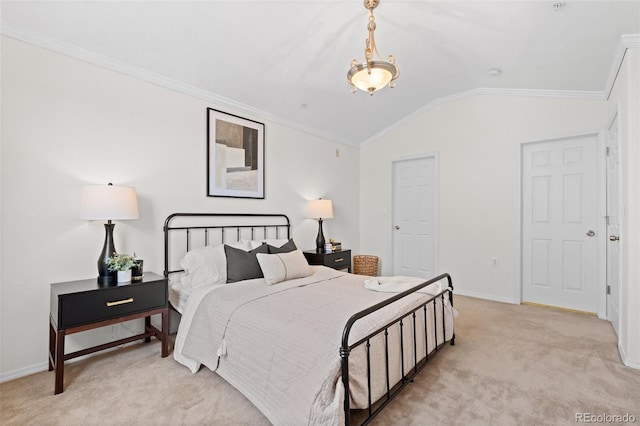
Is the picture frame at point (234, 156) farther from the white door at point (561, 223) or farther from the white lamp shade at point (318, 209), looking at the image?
the white door at point (561, 223)

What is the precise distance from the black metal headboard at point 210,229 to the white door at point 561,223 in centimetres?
332

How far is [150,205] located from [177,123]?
34.5 inches

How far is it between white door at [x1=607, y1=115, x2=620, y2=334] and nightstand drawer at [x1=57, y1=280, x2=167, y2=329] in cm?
423

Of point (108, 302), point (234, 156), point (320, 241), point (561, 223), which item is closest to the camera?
point (108, 302)

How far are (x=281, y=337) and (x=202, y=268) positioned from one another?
1370 millimetres

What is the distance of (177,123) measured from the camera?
10.1 feet

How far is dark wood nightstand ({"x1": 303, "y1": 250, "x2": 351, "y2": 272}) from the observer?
409 centimetres

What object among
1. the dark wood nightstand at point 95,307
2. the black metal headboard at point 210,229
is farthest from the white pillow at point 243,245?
the dark wood nightstand at point 95,307

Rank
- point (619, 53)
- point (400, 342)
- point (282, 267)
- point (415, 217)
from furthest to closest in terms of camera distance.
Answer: point (415, 217) → point (282, 267) → point (619, 53) → point (400, 342)

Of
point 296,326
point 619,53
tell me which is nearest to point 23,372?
point 296,326

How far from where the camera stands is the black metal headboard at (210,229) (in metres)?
3.03

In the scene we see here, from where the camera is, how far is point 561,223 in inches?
149

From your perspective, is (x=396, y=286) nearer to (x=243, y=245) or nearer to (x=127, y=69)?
(x=243, y=245)

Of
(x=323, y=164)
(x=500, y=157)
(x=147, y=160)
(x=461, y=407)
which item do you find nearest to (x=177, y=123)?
(x=147, y=160)
